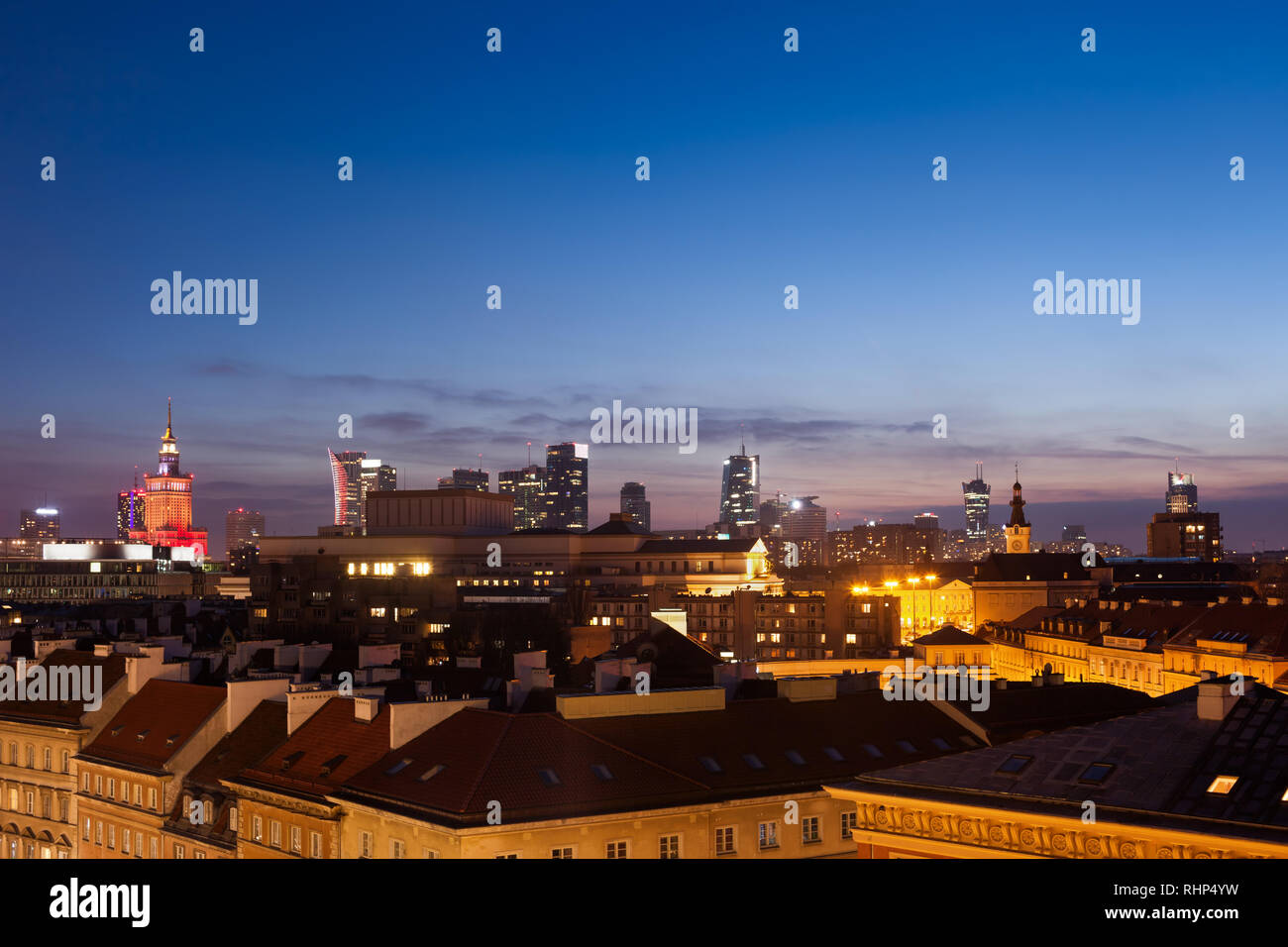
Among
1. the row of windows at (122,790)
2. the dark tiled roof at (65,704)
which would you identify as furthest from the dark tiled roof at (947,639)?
the row of windows at (122,790)

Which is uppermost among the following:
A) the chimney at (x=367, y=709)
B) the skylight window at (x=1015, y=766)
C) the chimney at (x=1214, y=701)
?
the chimney at (x=1214, y=701)

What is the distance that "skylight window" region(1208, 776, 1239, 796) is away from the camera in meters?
26.5

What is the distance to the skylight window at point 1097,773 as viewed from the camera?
90.8ft

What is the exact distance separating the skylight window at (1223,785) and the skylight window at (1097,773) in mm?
2158

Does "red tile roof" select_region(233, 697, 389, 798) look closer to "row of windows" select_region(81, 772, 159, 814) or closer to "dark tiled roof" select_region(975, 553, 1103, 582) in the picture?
"row of windows" select_region(81, 772, 159, 814)

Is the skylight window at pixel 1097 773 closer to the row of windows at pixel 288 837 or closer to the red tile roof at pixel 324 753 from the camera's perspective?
the red tile roof at pixel 324 753

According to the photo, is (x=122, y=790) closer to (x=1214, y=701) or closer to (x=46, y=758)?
(x=46, y=758)

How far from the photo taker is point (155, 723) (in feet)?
186

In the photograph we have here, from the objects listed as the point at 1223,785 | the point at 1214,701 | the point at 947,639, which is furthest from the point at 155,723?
the point at 947,639

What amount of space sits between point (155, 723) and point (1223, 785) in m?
45.7

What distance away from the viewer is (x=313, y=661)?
210 feet
